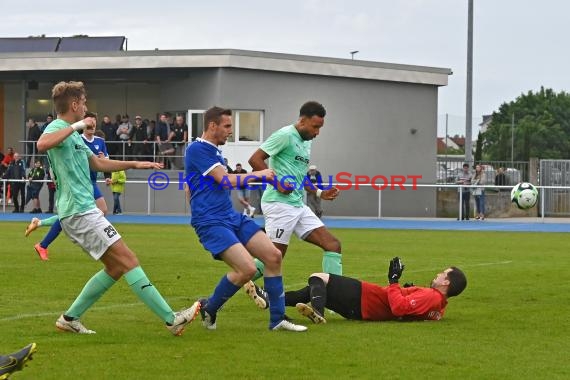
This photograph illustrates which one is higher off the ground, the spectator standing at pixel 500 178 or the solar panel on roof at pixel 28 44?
the solar panel on roof at pixel 28 44

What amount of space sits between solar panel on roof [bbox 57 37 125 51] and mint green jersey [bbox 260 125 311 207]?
33.2 m

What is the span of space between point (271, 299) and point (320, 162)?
33.2 meters

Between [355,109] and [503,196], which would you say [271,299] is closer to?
[503,196]

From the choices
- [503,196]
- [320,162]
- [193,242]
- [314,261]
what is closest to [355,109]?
[320,162]

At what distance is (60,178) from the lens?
9656 millimetres

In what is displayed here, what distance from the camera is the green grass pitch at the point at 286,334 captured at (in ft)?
26.8

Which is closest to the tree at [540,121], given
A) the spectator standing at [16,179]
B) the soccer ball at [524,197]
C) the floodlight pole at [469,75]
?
the floodlight pole at [469,75]

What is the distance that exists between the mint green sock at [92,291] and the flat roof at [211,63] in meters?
31.2

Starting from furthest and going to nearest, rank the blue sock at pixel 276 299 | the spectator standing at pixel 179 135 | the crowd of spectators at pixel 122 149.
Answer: the spectator standing at pixel 179 135, the crowd of spectators at pixel 122 149, the blue sock at pixel 276 299

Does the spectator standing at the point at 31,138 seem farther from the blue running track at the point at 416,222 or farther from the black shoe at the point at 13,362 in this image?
the black shoe at the point at 13,362

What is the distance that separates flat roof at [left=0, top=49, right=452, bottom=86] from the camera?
40.9 m

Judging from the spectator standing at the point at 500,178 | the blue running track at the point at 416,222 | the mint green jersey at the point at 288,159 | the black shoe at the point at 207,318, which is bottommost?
the blue running track at the point at 416,222

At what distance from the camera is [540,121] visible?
124 meters

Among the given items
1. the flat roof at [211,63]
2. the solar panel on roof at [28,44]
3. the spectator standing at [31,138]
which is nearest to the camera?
the flat roof at [211,63]
